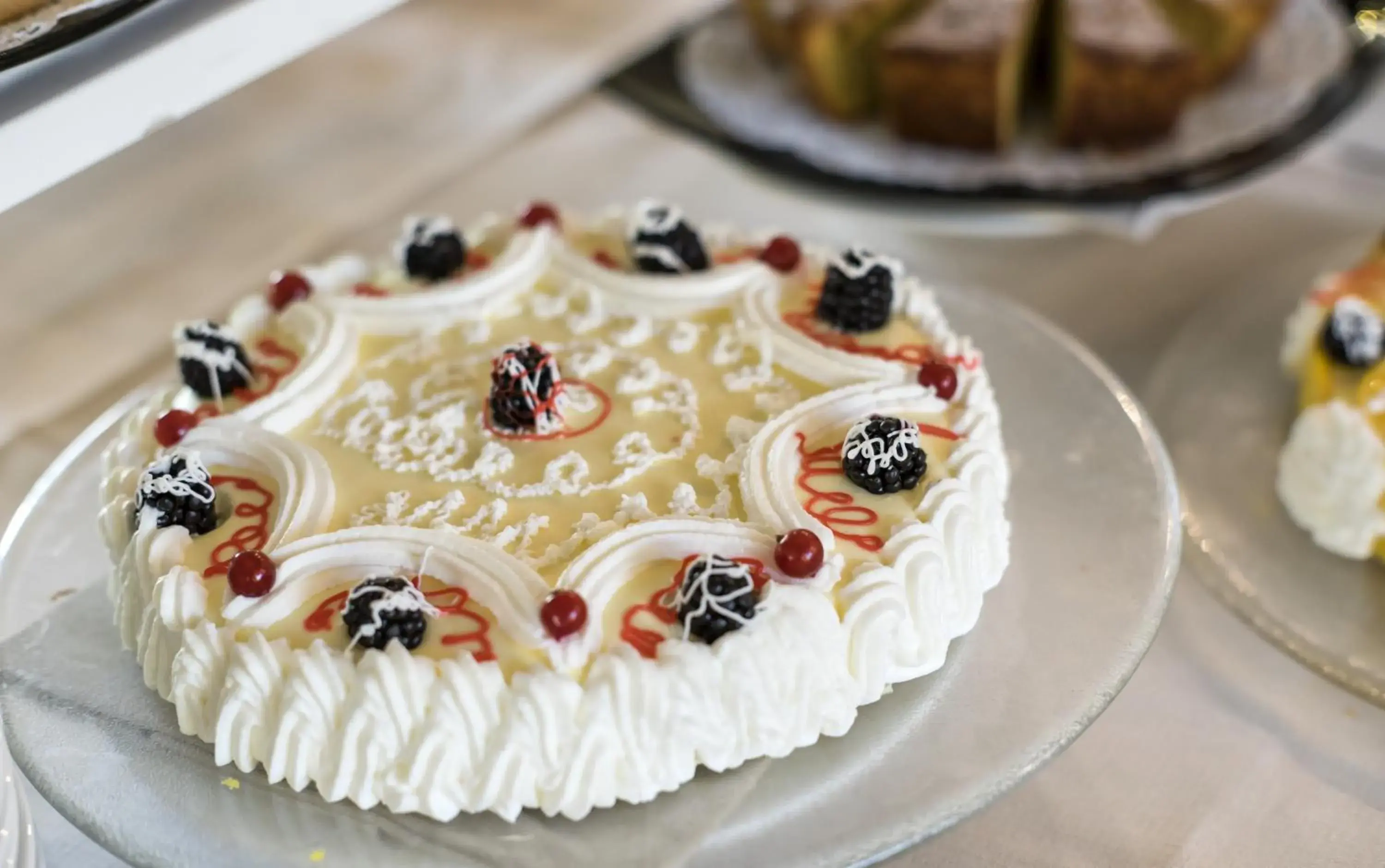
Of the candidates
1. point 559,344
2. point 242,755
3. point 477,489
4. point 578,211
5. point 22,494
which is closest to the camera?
point 242,755

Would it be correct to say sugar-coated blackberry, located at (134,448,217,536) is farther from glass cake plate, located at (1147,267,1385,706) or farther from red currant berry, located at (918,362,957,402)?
glass cake plate, located at (1147,267,1385,706)

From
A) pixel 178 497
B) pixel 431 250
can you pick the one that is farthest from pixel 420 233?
pixel 178 497

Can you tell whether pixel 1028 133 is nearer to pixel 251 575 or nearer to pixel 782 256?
pixel 782 256

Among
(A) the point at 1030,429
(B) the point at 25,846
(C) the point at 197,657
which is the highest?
(C) the point at 197,657

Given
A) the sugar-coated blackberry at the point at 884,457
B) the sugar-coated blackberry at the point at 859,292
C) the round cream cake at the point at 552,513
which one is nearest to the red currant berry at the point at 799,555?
the round cream cake at the point at 552,513

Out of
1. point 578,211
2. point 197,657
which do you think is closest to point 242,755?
point 197,657

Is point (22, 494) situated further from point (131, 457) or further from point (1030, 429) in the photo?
point (1030, 429)
